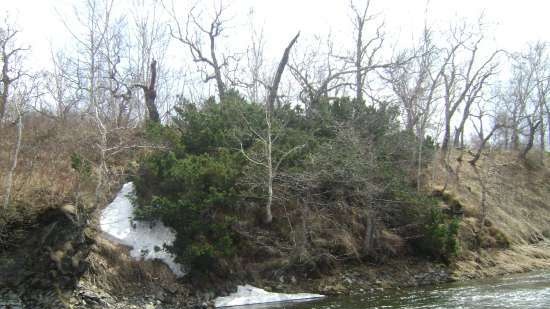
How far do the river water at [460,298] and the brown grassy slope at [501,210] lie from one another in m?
2.62

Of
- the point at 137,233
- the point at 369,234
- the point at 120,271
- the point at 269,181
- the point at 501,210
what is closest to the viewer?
the point at 120,271

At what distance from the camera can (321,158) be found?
17.1 metres

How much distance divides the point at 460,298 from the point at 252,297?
583 centimetres

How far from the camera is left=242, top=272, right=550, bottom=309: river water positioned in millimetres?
12539

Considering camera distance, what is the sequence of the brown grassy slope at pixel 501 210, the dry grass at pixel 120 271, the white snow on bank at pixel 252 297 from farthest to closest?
the brown grassy slope at pixel 501 210 → the white snow on bank at pixel 252 297 → the dry grass at pixel 120 271

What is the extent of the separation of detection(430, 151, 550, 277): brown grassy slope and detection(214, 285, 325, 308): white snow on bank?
687 cm

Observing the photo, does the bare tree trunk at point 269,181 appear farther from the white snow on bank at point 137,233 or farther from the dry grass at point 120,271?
the dry grass at point 120,271

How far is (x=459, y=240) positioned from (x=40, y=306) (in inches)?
626

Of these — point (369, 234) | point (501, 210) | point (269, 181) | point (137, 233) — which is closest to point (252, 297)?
point (269, 181)

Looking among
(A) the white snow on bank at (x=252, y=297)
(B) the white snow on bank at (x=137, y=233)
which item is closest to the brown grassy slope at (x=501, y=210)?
(A) the white snow on bank at (x=252, y=297)

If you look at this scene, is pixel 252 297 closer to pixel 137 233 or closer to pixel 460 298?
pixel 137 233

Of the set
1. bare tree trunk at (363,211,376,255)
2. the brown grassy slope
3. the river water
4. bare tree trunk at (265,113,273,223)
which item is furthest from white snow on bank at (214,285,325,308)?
the brown grassy slope

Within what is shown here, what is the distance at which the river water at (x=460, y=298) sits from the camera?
41.1 ft

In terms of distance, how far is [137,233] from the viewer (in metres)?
15.6
